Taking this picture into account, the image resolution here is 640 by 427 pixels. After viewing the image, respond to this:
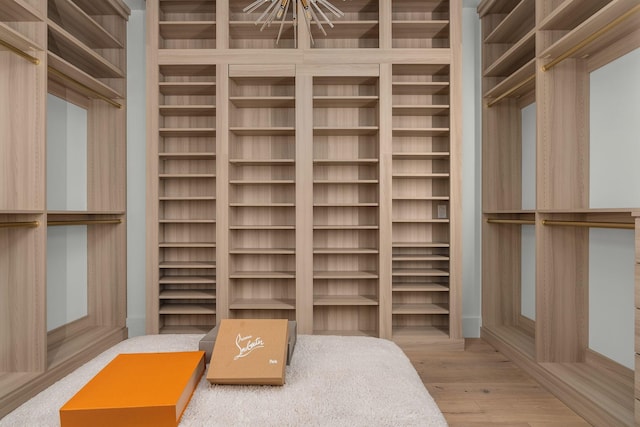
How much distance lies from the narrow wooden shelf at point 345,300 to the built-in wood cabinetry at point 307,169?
0.02 meters

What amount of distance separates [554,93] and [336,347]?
2.11m

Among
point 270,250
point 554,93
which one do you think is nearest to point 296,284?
point 270,250

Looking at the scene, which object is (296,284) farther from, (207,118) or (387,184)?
(207,118)

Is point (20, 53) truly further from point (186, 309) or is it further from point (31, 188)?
point (186, 309)

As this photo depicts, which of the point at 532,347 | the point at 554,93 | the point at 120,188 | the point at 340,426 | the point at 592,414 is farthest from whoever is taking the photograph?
the point at 120,188

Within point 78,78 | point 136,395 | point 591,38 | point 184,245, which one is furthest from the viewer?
point 184,245

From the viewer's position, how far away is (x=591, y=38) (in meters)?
2.00

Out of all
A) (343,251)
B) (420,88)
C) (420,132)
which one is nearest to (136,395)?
(343,251)

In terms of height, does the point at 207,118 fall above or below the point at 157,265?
above

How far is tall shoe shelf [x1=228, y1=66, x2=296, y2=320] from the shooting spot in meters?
3.22

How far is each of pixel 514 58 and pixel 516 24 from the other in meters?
0.29

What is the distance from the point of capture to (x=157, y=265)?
10.0 feet

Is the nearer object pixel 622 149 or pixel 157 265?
pixel 622 149

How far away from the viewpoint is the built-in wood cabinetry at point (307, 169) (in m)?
3.02
